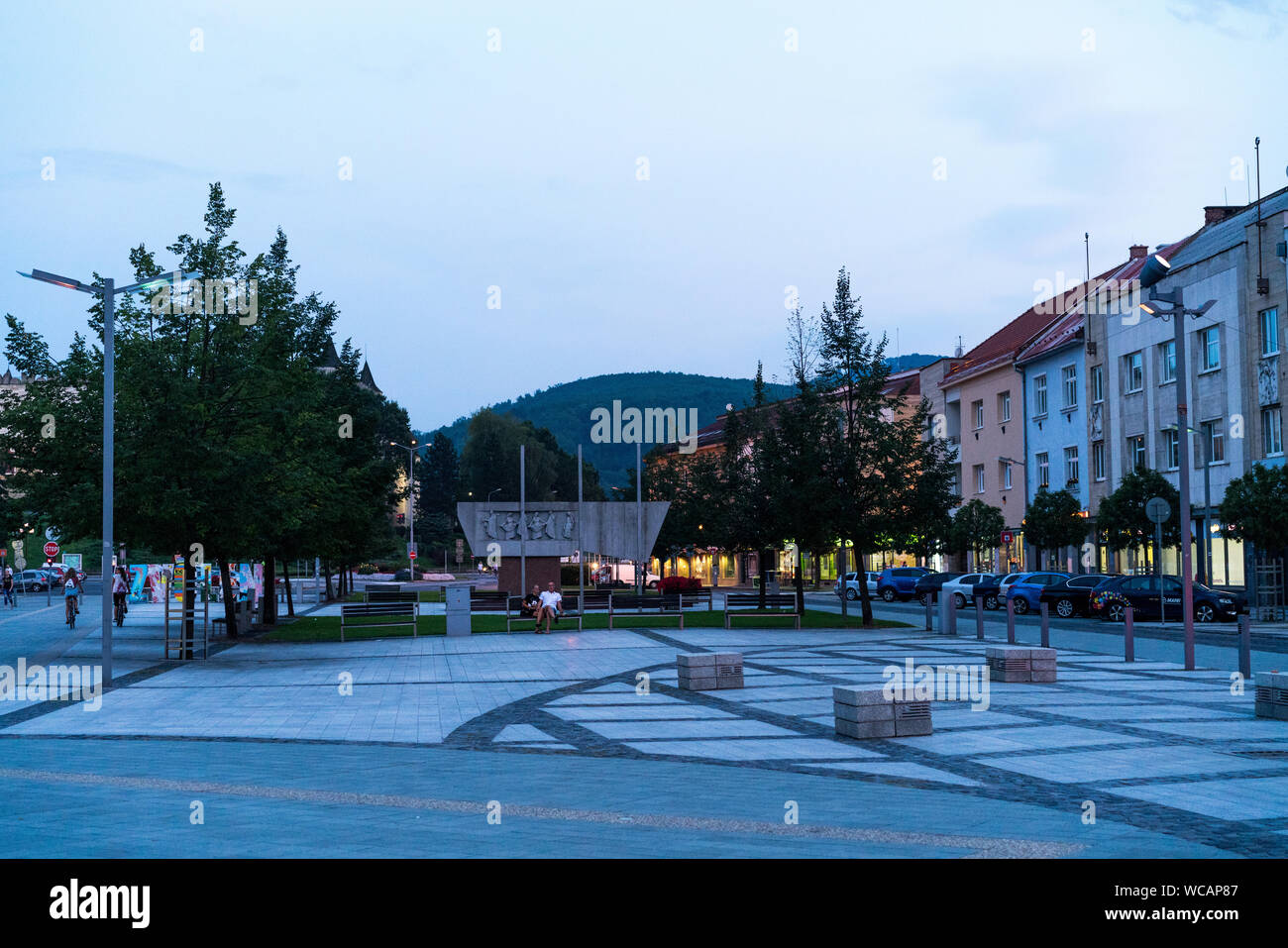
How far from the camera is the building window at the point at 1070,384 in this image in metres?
56.2

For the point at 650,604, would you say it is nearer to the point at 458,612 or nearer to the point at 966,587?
the point at 458,612

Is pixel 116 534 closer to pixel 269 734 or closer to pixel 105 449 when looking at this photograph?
pixel 105 449

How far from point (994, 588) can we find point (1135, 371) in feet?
36.5

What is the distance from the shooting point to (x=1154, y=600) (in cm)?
3903

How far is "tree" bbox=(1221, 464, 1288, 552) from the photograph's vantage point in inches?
1406

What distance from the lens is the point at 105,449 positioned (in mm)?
20969

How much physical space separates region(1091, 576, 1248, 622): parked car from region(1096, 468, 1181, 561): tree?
10.7 feet

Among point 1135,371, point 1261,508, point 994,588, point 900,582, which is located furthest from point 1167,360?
point 900,582

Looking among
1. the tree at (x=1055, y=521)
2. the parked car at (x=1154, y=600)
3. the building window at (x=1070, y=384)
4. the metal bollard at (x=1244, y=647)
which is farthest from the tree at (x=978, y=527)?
the metal bollard at (x=1244, y=647)

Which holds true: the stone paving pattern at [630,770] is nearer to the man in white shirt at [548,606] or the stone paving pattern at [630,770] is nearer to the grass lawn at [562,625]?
the grass lawn at [562,625]

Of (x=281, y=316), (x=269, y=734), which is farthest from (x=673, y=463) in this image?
(x=269, y=734)

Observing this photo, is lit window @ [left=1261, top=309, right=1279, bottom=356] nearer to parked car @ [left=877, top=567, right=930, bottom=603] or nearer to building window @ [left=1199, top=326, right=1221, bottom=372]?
building window @ [left=1199, top=326, right=1221, bottom=372]

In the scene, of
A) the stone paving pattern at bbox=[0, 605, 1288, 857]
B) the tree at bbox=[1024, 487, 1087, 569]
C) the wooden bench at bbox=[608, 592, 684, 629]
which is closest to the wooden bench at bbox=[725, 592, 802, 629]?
the wooden bench at bbox=[608, 592, 684, 629]

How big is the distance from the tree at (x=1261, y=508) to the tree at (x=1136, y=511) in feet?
18.2
